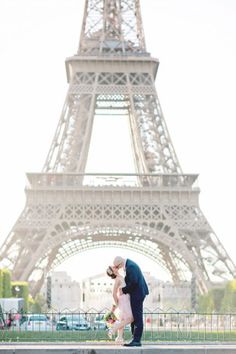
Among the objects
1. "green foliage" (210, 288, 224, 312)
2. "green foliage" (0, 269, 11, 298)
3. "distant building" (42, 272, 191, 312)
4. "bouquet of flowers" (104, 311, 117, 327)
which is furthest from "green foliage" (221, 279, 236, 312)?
"bouquet of flowers" (104, 311, 117, 327)

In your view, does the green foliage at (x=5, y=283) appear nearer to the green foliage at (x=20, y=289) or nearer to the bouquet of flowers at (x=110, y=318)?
the green foliage at (x=20, y=289)

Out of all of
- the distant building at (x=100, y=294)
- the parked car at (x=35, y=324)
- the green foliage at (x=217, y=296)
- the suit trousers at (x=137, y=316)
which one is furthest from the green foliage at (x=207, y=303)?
the suit trousers at (x=137, y=316)

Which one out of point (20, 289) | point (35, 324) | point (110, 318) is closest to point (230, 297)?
point (20, 289)

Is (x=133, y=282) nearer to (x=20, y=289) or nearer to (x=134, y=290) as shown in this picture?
(x=134, y=290)

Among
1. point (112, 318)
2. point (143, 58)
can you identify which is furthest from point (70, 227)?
Result: point (112, 318)

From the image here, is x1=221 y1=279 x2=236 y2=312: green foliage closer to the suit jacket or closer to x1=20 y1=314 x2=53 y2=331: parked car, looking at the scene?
x1=20 y1=314 x2=53 y2=331: parked car
